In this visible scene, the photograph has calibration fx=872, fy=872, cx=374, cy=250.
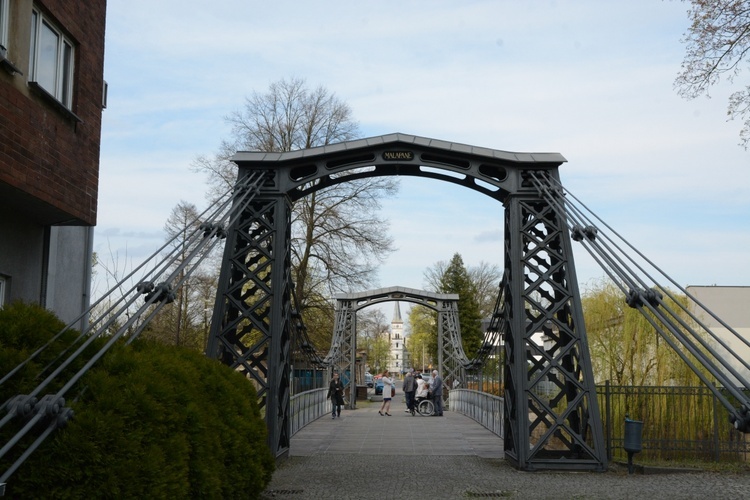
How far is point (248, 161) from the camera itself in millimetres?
15023

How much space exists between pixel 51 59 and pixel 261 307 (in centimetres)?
545

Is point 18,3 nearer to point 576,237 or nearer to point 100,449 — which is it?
point 100,449

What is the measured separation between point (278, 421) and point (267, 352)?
1.18 meters

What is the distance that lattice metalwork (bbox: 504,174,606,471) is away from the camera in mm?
13945

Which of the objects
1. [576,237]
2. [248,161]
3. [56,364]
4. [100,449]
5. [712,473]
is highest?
[248,161]

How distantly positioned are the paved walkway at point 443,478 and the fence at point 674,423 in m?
1.97

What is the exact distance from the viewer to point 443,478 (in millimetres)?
13383

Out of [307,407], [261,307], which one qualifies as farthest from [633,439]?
[307,407]

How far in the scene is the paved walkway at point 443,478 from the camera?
11.6m

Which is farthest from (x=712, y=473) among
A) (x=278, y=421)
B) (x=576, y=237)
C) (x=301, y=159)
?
(x=301, y=159)

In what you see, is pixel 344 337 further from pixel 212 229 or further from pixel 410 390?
pixel 212 229

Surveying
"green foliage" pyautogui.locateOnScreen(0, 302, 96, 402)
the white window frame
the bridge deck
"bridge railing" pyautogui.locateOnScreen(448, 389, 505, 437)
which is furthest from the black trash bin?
the white window frame

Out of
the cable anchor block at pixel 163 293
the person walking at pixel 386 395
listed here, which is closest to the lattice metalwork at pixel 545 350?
the cable anchor block at pixel 163 293

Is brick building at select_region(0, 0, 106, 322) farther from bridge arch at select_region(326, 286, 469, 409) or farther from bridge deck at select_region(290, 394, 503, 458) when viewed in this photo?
bridge arch at select_region(326, 286, 469, 409)
